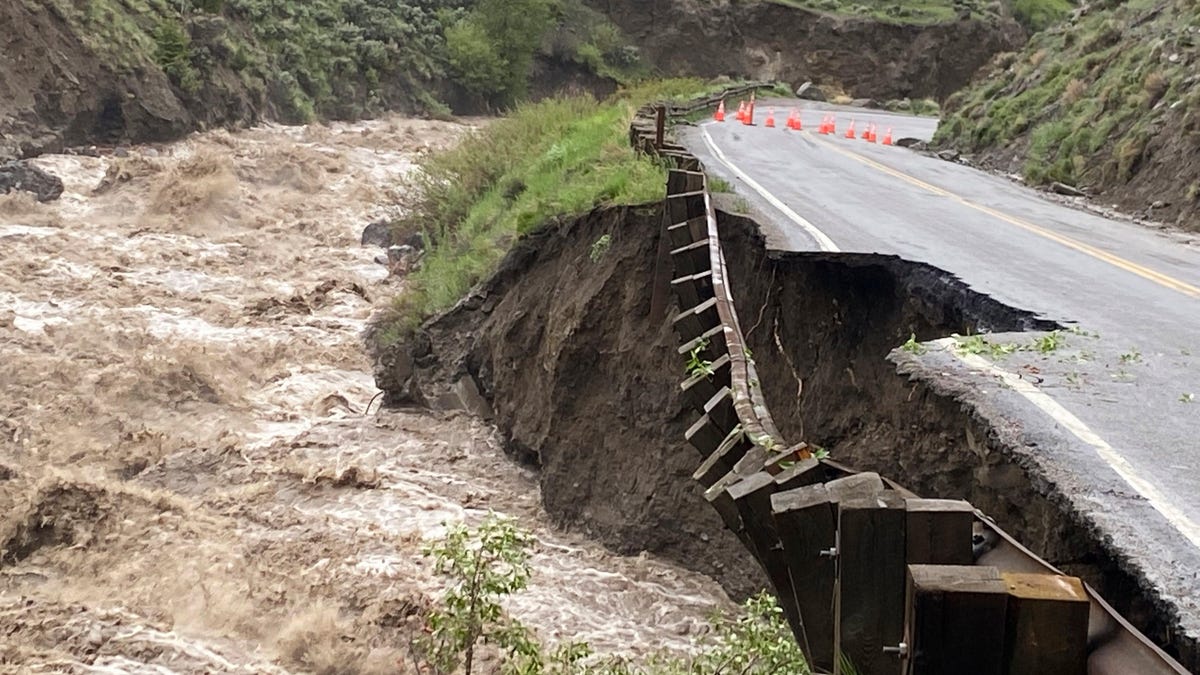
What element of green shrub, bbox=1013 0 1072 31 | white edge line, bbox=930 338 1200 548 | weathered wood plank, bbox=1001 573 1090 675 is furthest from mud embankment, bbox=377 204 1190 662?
green shrub, bbox=1013 0 1072 31

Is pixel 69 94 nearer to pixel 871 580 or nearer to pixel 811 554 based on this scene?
pixel 811 554

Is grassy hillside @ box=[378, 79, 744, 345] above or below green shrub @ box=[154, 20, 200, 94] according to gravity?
below

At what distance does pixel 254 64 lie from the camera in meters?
35.3

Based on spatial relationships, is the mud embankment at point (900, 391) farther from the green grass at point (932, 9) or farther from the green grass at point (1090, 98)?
the green grass at point (932, 9)

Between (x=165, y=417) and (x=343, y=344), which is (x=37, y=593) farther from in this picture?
(x=343, y=344)

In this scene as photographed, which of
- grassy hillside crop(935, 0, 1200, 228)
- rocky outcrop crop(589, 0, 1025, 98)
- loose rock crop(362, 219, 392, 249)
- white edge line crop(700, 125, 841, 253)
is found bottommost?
loose rock crop(362, 219, 392, 249)

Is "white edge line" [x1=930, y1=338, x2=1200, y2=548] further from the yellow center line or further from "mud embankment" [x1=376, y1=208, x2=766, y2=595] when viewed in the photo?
"mud embankment" [x1=376, y1=208, x2=766, y2=595]

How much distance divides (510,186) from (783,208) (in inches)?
273

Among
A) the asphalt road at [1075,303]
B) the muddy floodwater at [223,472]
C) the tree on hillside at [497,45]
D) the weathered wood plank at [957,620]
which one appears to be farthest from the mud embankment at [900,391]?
the tree on hillside at [497,45]

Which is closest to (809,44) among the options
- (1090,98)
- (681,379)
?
(1090,98)

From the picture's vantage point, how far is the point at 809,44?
52.5 m

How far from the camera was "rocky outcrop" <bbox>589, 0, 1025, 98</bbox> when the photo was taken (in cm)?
5091

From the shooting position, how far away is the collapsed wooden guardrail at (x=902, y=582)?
224 centimetres

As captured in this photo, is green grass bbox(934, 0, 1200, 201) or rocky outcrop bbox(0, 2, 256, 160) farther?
rocky outcrop bbox(0, 2, 256, 160)
